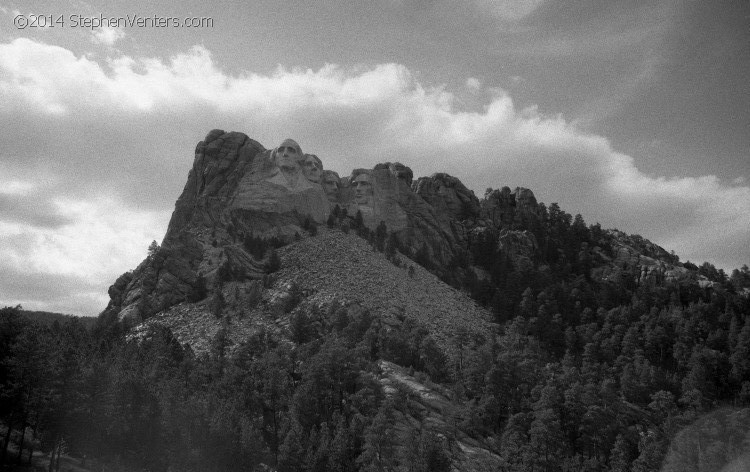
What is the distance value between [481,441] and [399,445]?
10.3m

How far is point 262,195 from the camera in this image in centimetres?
11750

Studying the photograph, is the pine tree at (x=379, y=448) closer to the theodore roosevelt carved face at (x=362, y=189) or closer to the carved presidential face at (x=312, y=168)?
the carved presidential face at (x=312, y=168)

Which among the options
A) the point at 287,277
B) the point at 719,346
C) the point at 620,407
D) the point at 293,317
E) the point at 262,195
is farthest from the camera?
the point at 262,195

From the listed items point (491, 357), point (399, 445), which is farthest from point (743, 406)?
point (399, 445)

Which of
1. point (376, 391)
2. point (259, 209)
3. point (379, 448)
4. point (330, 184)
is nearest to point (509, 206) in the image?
point (330, 184)

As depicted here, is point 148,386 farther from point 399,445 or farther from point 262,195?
point 262,195

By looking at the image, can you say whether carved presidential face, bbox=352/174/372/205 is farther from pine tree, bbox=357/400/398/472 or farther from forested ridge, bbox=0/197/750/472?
pine tree, bbox=357/400/398/472

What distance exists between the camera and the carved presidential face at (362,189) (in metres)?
134

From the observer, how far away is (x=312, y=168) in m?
129

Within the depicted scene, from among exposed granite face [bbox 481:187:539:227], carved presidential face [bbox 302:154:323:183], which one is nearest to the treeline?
carved presidential face [bbox 302:154:323:183]

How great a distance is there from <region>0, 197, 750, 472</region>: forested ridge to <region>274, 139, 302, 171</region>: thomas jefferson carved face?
4393 centimetres

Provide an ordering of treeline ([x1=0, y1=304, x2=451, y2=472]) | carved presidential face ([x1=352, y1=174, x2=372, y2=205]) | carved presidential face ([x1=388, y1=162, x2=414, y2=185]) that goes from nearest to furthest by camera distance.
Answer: treeline ([x1=0, y1=304, x2=451, y2=472]) → carved presidential face ([x1=352, y1=174, x2=372, y2=205]) → carved presidential face ([x1=388, y1=162, x2=414, y2=185])

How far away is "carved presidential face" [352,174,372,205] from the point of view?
13375cm

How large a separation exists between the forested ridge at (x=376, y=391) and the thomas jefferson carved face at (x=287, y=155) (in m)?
43.9
